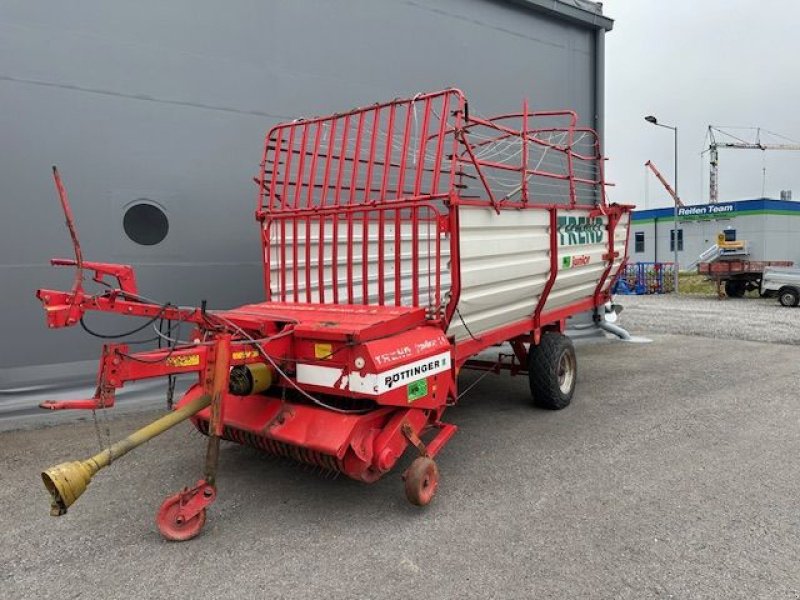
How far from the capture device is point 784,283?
16.8 metres

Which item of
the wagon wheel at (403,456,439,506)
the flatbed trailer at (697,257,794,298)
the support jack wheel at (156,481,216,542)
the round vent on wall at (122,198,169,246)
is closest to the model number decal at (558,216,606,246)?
the wagon wheel at (403,456,439,506)

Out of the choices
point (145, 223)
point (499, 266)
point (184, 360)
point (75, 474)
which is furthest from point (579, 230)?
point (75, 474)

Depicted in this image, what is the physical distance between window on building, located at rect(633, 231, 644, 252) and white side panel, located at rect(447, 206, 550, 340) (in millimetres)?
32677

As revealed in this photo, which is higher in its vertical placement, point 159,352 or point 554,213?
point 554,213

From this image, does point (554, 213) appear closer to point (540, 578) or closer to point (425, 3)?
point (540, 578)

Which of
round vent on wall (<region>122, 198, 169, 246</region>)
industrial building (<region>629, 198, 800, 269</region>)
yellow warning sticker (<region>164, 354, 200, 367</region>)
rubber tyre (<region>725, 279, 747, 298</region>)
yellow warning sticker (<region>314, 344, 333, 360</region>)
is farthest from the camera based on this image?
industrial building (<region>629, 198, 800, 269</region>)

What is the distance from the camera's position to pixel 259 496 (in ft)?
12.7

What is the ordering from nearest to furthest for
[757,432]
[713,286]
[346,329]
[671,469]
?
[346,329] → [671,469] → [757,432] → [713,286]

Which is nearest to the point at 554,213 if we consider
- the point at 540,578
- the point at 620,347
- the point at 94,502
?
the point at 540,578

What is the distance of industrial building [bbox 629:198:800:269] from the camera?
93.7 ft

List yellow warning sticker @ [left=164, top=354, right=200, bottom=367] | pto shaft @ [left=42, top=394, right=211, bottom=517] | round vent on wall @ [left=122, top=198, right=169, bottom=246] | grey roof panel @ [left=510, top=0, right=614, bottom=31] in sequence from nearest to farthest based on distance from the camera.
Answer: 1. pto shaft @ [left=42, top=394, right=211, bottom=517]
2. yellow warning sticker @ [left=164, top=354, right=200, bottom=367]
3. round vent on wall @ [left=122, top=198, right=169, bottom=246]
4. grey roof panel @ [left=510, top=0, right=614, bottom=31]

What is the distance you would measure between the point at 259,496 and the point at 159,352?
1211mm

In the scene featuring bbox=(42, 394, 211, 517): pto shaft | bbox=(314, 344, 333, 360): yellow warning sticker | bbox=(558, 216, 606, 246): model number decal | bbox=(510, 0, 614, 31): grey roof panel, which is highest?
bbox=(510, 0, 614, 31): grey roof panel

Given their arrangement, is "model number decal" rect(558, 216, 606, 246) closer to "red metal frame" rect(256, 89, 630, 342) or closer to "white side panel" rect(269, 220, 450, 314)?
"red metal frame" rect(256, 89, 630, 342)
